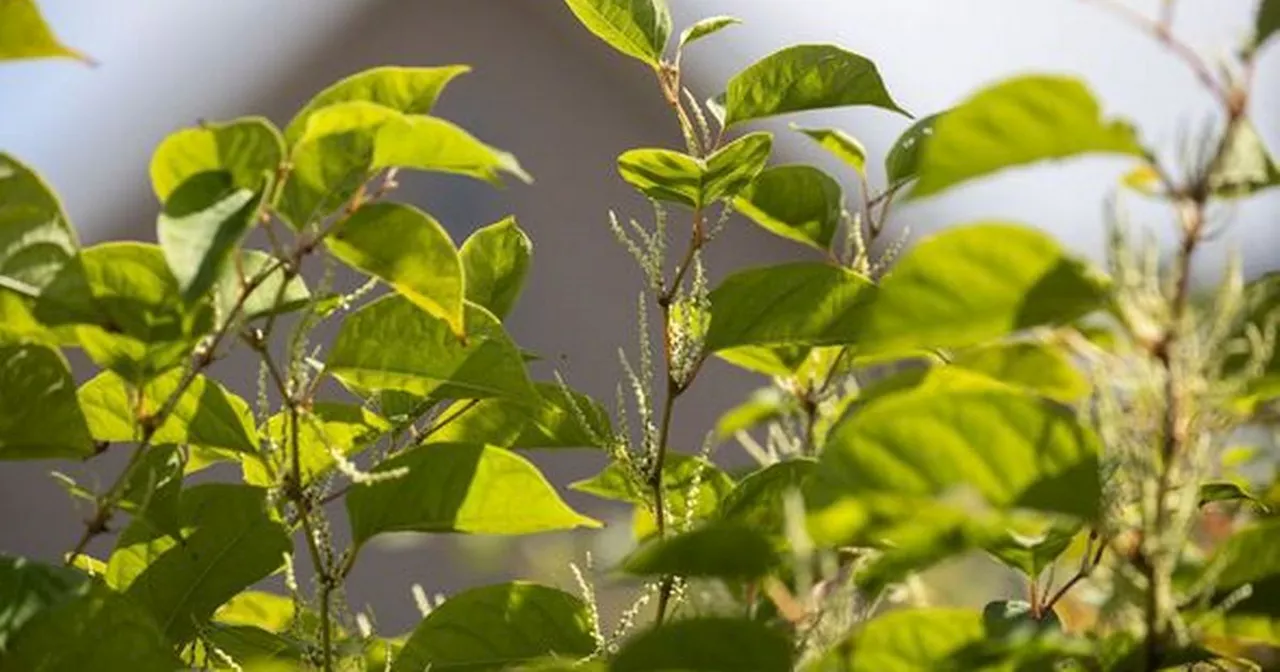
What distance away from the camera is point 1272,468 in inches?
58.3

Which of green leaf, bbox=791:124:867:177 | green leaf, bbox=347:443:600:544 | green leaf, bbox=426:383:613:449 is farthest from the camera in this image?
green leaf, bbox=791:124:867:177

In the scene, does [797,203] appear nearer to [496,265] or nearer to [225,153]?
[496,265]

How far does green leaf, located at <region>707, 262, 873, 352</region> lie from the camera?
3.12ft

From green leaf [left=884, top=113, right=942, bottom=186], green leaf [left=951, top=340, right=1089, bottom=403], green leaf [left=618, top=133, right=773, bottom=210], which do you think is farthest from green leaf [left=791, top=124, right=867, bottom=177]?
green leaf [left=951, top=340, right=1089, bottom=403]

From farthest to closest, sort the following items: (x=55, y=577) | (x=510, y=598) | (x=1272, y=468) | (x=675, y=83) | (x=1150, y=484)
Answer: (x=1272, y=468)
(x=675, y=83)
(x=510, y=598)
(x=55, y=577)
(x=1150, y=484)

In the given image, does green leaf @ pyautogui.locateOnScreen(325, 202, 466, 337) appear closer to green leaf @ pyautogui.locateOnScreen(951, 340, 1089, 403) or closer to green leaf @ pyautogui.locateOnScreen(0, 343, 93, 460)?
green leaf @ pyautogui.locateOnScreen(0, 343, 93, 460)

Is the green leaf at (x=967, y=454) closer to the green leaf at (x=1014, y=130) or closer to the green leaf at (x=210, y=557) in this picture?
the green leaf at (x=1014, y=130)

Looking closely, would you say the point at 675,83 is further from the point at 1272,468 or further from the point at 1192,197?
the point at 1272,468

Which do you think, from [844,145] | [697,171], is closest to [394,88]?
[697,171]

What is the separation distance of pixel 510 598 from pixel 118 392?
223mm

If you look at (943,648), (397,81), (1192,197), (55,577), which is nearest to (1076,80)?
(1192,197)

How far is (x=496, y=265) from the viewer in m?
1.03

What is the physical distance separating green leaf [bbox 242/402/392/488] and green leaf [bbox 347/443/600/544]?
0.03 meters

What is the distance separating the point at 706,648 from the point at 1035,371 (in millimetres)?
244
